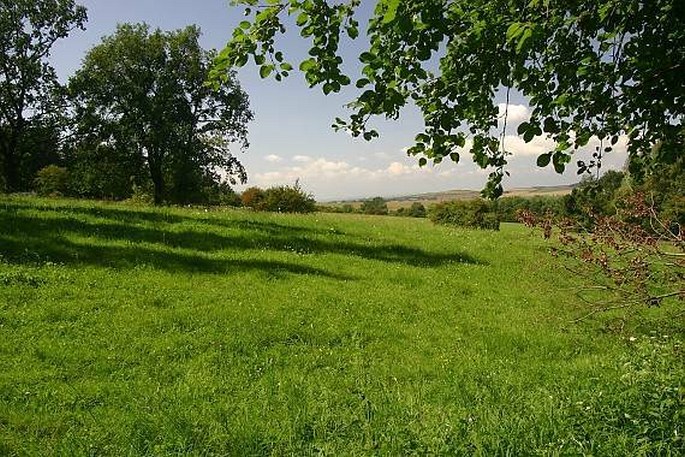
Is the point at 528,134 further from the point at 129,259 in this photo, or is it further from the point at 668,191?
the point at 129,259

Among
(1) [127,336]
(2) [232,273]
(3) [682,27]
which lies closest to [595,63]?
(3) [682,27]

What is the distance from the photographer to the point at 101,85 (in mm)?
42000

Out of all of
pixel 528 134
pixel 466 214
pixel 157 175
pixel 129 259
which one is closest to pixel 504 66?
pixel 528 134

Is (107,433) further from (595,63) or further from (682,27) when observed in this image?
(682,27)

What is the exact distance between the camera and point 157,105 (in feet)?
138

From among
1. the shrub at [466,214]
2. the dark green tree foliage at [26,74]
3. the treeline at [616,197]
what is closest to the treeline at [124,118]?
the dark green tree foliage at [26,74]

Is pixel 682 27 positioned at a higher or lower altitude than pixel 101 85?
lower

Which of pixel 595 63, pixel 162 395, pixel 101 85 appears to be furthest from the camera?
pixel 101 85

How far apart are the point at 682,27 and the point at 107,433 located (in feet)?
25.0

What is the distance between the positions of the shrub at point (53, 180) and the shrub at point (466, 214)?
33.3m

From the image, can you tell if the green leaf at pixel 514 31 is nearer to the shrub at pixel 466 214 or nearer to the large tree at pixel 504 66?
the large tree at pixel 504 66

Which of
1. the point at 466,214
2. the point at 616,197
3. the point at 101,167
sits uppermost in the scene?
the point at 101,167

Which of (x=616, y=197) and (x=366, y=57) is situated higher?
(x=366, y=57)

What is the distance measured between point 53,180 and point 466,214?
3699 cm
